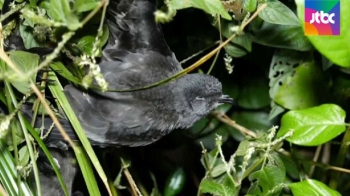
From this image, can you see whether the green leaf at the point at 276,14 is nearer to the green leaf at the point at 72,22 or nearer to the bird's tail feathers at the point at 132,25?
the bird's tail feathers at the point at 132,25

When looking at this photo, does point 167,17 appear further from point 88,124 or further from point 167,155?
point 167,155

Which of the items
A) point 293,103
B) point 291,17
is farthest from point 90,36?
point 293,103

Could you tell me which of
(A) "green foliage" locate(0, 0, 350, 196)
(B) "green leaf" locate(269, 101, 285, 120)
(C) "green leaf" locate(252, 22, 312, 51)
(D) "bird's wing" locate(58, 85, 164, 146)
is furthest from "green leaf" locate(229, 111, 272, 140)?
(D) "bird's wing" locate(58, 85, 164, 146)

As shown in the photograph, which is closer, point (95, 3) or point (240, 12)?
point (95, 3)

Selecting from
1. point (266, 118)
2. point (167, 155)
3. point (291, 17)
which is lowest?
point (167, 155)

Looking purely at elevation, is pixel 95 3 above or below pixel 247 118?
above

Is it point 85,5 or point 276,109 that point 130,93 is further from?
point 276,109

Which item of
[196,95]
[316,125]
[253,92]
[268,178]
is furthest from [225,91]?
[316,125]

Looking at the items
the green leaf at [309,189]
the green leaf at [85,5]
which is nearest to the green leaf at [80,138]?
Result: the green leaf at [85,5]
